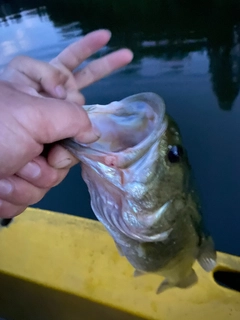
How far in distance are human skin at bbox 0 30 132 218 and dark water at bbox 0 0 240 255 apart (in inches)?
47.0

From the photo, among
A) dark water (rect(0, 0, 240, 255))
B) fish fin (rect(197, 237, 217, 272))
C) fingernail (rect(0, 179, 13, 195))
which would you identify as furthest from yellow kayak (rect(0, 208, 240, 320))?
dark water (rect(0, 0, 240, 255))

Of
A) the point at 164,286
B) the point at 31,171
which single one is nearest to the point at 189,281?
the point at 164,286

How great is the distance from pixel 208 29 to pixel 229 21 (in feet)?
0.76

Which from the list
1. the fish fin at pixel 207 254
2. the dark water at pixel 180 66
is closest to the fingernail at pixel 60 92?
the fish fin at pixel 207 254

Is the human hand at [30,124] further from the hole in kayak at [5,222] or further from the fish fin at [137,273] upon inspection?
the hole in kayak at [5,222]

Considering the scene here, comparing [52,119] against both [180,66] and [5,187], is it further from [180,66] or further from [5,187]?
[180,66]

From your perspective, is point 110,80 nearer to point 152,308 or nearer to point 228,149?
point 228,149

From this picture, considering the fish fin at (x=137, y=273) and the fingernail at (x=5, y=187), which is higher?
the fingernail at (x=5, y=187)

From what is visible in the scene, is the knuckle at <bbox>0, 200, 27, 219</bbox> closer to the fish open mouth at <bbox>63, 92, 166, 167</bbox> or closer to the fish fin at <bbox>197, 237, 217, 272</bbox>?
the fish open mouth at <bbox>63, 92, 166, 167</bbox>

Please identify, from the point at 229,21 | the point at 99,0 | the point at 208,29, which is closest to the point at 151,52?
the point at 208,29

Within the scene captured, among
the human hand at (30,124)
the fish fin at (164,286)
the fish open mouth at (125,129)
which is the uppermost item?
the human hand at (30,124)

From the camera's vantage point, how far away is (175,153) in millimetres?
811

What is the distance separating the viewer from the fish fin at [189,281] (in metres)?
1.09

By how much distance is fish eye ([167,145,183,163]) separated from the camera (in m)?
0.80
